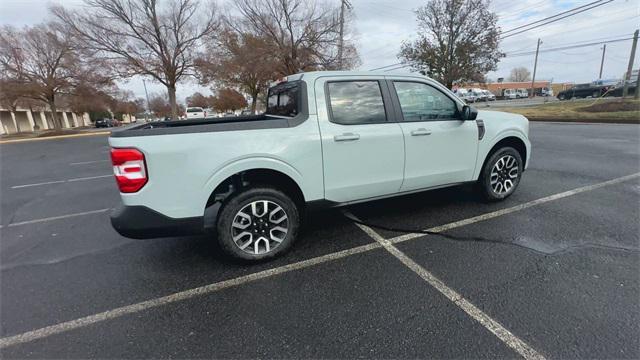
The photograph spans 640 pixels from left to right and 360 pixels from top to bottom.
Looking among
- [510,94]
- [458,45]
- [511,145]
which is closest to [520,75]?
[510,94]

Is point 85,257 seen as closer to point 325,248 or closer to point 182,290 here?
point 182,290

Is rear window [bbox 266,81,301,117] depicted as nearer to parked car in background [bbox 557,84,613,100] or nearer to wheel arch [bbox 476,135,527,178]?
wheel arch [bbox 476,135,527,178]

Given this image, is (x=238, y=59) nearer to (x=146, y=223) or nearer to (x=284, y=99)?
(x=284, y=99)

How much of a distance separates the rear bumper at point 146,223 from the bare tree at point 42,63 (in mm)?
27163

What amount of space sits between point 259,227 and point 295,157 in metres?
0.79

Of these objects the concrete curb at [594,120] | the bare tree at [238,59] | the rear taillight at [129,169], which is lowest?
the concrete curb at [594,120]

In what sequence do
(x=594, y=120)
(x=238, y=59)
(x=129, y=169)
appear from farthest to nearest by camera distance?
(x=238, y=59), (x=594, y=120), (x=129, y=169)

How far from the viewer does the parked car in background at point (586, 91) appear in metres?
32.2

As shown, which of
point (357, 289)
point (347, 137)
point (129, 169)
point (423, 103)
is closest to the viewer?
point (129, 169)

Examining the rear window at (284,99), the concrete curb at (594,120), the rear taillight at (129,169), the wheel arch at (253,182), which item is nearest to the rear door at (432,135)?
the rear window at (284,99)

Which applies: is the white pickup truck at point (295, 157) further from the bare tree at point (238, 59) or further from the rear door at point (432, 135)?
the bare tree at point (238, 59)

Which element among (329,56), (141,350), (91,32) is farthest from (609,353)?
(91,32)

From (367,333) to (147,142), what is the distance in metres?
2.26

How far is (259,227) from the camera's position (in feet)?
9.83
